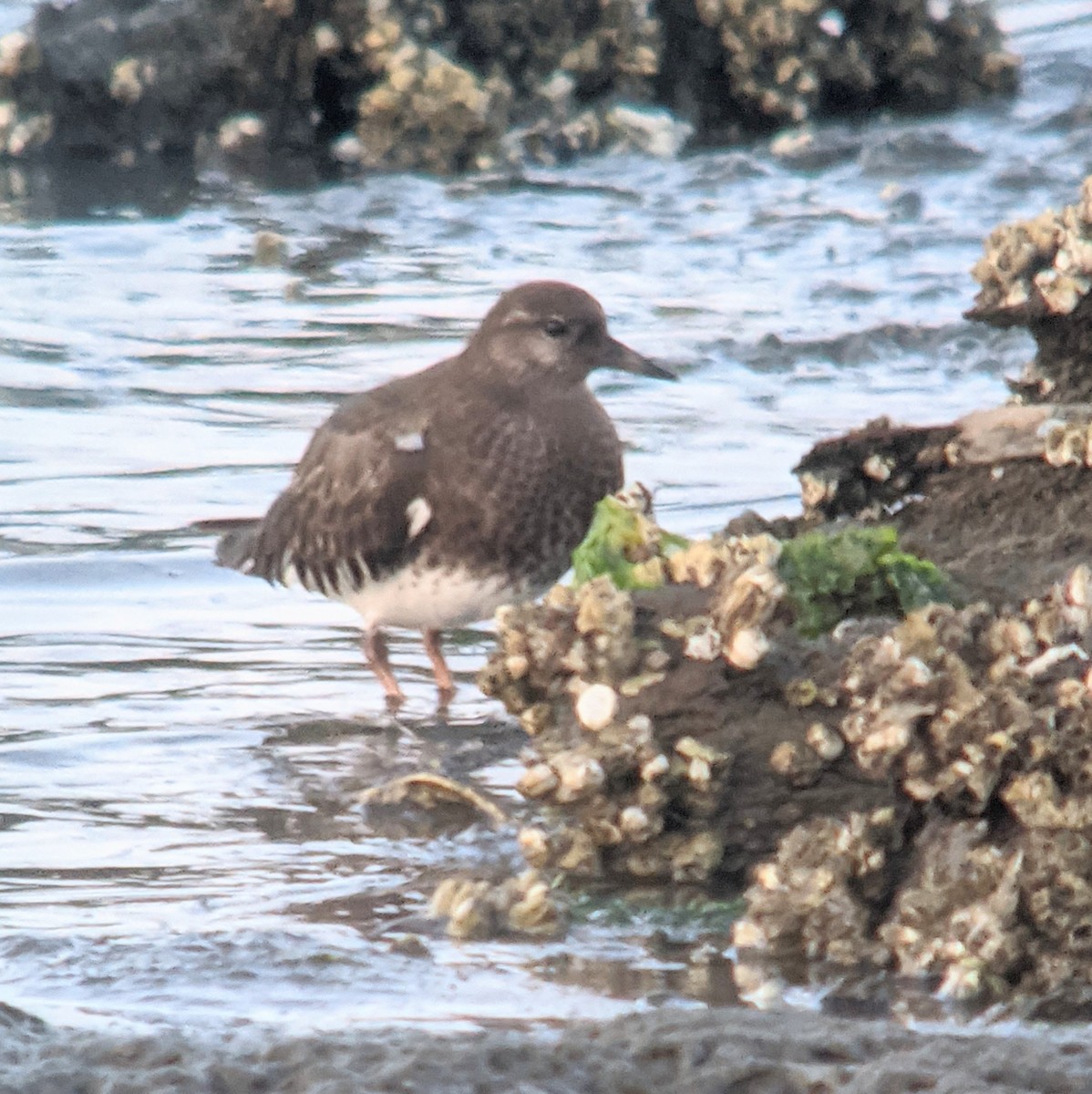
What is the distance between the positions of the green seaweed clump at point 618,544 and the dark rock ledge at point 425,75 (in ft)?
24.5

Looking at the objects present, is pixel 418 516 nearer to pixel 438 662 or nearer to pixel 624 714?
pixel 438 662

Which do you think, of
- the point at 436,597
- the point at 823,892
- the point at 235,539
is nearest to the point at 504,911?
the point at 823,892

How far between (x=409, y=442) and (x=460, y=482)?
7.1 inches

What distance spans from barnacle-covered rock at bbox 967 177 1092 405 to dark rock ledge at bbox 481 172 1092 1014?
1.94ft

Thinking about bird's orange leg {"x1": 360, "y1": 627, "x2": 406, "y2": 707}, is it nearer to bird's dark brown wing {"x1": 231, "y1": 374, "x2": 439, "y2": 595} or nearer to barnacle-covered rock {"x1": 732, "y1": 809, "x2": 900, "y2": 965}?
bird's dark brown wing {"x1": 231, "y1": 374, "x2": 439, "y2": 595}

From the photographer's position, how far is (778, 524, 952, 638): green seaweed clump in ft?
12.9

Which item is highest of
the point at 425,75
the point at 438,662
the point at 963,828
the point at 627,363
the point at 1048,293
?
the point at 425,75

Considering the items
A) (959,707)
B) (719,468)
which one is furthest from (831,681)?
(719,468)

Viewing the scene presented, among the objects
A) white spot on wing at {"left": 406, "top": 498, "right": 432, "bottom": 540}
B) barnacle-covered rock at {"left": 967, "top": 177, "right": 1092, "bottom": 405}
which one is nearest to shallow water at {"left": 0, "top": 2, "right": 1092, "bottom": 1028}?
white spot on wing at {"left": 406, "top": 498, "right": 432, "bottom": 540}

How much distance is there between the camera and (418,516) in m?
5.61

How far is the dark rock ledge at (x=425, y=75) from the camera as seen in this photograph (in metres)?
11.5

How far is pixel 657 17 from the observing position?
11945 mm

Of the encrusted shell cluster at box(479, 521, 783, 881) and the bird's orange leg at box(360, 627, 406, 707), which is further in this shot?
the bird's orange leg at box(360, 627, 406, 707)

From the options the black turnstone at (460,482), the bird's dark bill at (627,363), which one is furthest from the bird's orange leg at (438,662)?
the bird's dark bill at (627,363)
